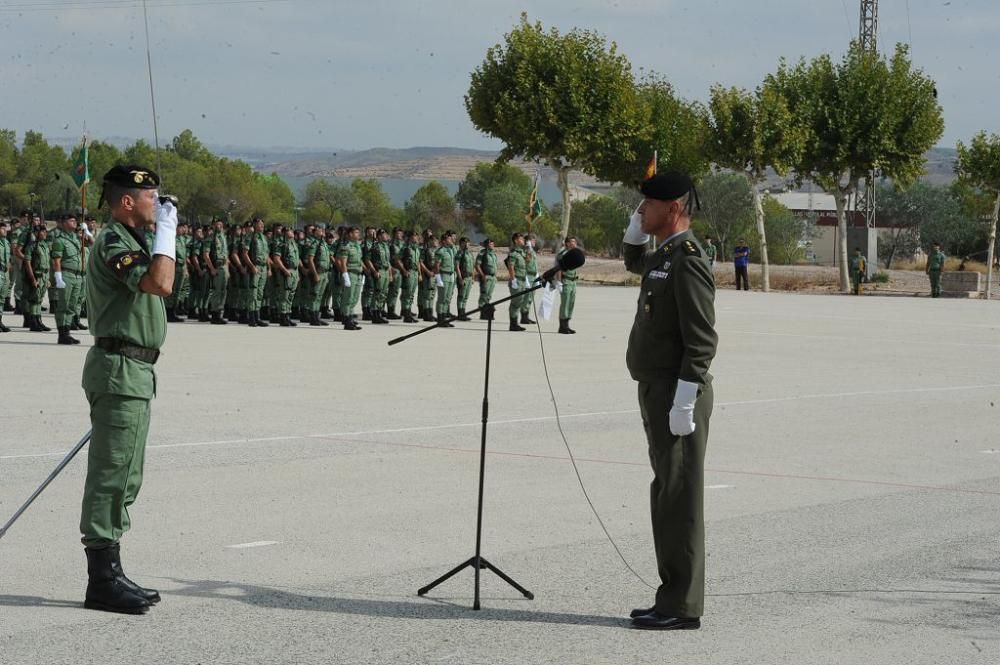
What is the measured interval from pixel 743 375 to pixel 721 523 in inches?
346

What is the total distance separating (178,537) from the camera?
23.4 feet

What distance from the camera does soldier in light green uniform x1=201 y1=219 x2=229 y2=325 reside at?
Result: 2469 centimetres

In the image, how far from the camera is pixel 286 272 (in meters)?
24.2

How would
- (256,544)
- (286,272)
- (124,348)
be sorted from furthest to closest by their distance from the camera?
1. (286,272)
2. (256,544)
3. (124,348)

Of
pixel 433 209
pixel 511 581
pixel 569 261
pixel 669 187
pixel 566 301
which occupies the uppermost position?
pixel 433 209

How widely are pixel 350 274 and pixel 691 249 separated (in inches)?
739

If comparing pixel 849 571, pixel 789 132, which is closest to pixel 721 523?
pixel 849 571

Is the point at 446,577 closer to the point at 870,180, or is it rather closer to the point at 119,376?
the point at 119,376

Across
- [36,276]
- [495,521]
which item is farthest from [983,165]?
[495,521]

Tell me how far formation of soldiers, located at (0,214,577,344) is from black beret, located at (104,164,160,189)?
17.2 m

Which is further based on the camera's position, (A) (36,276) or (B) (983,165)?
(B) (983,165)

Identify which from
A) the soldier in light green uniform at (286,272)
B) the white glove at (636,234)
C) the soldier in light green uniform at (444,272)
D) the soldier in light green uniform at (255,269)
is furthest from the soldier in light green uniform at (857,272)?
the white glove at (636,234)

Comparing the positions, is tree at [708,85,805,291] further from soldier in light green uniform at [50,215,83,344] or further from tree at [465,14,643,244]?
soldier in light green uniform at [50,215,83,344]

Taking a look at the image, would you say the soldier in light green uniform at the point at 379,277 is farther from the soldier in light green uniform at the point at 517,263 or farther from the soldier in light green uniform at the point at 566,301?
the soldier in light green uniform at the point at 566,301
